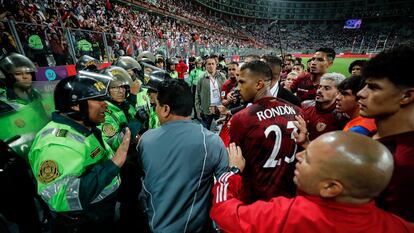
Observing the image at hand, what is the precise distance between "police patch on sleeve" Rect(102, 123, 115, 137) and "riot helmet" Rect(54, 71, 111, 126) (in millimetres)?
717

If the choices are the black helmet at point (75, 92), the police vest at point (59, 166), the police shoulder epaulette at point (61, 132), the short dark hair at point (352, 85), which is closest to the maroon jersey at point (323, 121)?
the short dark hair at point (352, 85)

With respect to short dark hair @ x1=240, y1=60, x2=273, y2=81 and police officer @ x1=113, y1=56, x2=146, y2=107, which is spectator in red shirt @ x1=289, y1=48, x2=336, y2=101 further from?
police officer @ x1=113, y1=56, x2=146, y2=107

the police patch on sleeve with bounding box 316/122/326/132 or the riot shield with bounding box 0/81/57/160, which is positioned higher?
the riot shield with bounding box 0/81/57/160

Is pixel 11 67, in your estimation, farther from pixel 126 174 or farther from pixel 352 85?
pixel 352 85

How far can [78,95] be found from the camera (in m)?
1.84

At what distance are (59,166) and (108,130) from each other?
3.81 ft

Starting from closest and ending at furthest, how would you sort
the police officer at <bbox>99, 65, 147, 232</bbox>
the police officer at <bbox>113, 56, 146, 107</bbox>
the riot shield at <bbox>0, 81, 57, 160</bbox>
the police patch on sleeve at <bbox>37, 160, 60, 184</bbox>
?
the police patch on sleeve at <bbox>37, 160, 60, 184</bbox> → the riot shield at <bbox>0, 81, 57, 160</bbox> → the police officer at <bbox>99, 65, 147, 232</bbox> → the police officer at <bbox>113, 56, 146, 107</bbox>

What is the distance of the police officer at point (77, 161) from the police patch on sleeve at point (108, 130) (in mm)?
561

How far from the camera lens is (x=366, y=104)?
148cm

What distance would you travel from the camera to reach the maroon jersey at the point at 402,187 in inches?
45.9

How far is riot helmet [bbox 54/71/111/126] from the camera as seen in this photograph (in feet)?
6.01

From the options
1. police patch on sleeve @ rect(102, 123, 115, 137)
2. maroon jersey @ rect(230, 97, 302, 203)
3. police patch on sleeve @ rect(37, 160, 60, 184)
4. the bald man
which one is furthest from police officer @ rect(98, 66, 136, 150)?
the bald man

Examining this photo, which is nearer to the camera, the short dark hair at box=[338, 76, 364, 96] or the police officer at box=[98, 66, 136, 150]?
the short dark hair at box=[338, 76, 364, 96]

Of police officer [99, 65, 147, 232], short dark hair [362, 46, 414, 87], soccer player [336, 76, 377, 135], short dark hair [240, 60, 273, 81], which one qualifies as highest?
short dark hair [362, 46, 414, 87]
